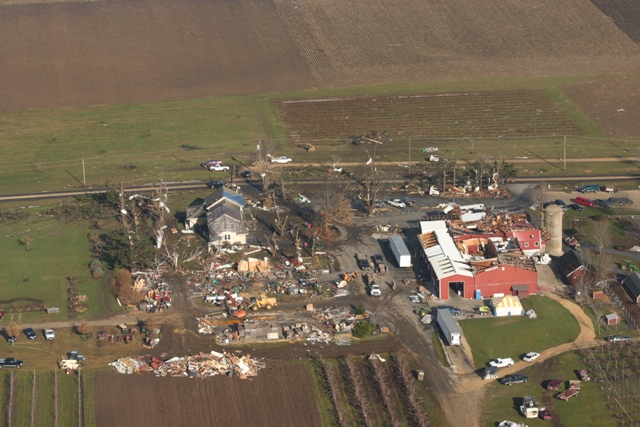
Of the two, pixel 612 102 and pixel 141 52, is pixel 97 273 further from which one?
pixel 612 102

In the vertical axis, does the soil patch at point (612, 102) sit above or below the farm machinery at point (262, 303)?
above

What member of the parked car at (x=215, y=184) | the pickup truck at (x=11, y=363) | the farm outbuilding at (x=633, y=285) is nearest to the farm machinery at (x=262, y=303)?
the pickup truck at (x=11, y=363)

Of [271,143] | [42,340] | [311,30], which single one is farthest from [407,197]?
[311,30]

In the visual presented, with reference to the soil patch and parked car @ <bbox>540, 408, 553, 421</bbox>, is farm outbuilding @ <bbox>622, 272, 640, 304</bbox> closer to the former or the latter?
parked car @ <bbox>540, 408, 553, 421</bbox>

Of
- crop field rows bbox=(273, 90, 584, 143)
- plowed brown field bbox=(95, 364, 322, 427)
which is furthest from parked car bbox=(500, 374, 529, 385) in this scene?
crop field rows bbox=(273, 90, 584, 143)

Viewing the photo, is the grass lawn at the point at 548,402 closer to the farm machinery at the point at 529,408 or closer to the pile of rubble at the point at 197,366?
the farm machinery at the point at 529,408

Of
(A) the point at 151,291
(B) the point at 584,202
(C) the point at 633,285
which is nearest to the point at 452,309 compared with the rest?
(C) the point at 633,285

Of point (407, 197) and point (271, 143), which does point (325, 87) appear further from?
point (407, 197)

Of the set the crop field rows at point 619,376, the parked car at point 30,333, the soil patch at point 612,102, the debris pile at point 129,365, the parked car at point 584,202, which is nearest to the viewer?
the crop field rows at point 619,376
